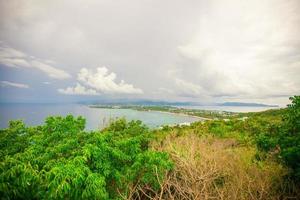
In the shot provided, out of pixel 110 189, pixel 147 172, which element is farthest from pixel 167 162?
pixel 110 189

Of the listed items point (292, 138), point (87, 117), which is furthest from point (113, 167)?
point (87, 117)

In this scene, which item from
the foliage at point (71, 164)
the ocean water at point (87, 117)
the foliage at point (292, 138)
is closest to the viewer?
the foliage at point (71, 164)

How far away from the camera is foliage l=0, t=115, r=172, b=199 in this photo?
20.4 feet

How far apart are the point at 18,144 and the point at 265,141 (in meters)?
11.1

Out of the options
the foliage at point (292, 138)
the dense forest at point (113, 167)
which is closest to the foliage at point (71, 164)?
the dense forest at point (113, 167)

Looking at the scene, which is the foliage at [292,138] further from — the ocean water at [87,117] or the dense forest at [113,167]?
the ocean water at [87,117]

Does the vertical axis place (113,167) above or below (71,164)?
below

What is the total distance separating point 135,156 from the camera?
389 inches

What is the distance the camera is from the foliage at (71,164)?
6223 millimetres

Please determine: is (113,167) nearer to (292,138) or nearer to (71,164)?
(71,164)

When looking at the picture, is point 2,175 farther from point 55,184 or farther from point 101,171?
point 101,171

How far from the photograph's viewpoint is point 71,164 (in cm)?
691

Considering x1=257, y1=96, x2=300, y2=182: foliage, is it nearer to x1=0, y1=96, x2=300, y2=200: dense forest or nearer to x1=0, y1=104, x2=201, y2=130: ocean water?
x1=0, y1=96, x2=300, y2=200: dense forest

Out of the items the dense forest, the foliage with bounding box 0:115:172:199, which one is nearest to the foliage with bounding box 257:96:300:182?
the dense forest
